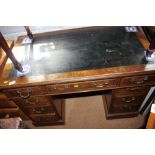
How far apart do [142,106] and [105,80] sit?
35.4 inches

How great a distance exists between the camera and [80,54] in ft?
5.14

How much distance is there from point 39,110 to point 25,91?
422 mm

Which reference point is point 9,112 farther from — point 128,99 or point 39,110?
point 128,99

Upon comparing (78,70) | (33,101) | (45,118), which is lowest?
(45,118)

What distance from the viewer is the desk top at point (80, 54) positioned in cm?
140

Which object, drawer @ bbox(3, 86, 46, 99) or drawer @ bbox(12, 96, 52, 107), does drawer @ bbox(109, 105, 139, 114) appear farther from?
drawer @ bbox(3, 86, 46, 99)

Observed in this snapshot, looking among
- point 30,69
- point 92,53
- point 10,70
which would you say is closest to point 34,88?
point 30,69

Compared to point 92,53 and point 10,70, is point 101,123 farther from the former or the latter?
point 10,70

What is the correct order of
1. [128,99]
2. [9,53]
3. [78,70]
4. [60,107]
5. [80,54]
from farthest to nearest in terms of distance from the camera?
[60,107]
[128,99]
[80,54]
[78,70]
[9,53]

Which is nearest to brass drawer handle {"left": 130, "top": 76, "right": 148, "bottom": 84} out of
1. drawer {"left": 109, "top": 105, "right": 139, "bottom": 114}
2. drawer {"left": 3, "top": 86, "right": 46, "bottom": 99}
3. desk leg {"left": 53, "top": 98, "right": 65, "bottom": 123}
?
drawer {"left": 109, "top": 105, "right": 139, "bottom": 114}

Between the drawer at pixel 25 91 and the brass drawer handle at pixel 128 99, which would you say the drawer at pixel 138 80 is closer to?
the brass drawer handle at pixel 128 99

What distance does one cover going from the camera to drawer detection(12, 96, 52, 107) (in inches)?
62.6

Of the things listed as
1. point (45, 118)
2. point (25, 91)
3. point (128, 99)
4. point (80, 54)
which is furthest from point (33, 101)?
point (128, 99)

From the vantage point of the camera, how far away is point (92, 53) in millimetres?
1562
